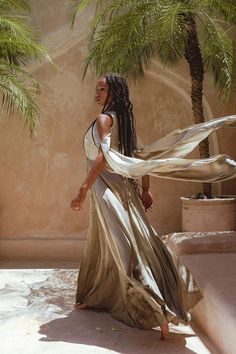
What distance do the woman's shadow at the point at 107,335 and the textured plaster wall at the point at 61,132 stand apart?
123 inches

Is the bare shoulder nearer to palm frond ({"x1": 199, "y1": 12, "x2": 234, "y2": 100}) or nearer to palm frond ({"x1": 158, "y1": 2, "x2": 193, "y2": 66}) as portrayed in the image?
palm frond ({"x1": 158, "y1": 2, "x2": 193, "y2": 66})

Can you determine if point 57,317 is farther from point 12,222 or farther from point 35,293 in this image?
point 12,222

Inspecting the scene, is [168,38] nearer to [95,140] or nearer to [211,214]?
[211,214]

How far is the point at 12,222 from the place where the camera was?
6648mm

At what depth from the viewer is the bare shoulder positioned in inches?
133

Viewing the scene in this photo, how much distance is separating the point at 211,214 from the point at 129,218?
260cm

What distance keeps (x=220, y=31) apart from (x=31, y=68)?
2489 mm

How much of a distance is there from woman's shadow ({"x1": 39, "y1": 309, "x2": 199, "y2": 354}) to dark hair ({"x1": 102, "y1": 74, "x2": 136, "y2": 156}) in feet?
3.84

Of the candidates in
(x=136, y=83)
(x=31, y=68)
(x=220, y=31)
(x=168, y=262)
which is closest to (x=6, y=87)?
(x=31, y=68)

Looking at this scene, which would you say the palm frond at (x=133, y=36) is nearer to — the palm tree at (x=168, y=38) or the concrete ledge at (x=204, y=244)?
the palm tree at (x=168, y=38)

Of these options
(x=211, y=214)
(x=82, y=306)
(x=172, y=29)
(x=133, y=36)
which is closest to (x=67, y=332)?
(x=82, y=306)

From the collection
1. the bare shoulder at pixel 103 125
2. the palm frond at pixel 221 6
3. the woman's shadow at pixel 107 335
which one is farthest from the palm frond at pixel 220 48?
the woman's shadow at pixel 107 335

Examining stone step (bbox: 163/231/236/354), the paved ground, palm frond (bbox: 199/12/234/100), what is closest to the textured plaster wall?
palm frond (bbox: 199/12/234/100)

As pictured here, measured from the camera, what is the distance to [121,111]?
11.6ft
